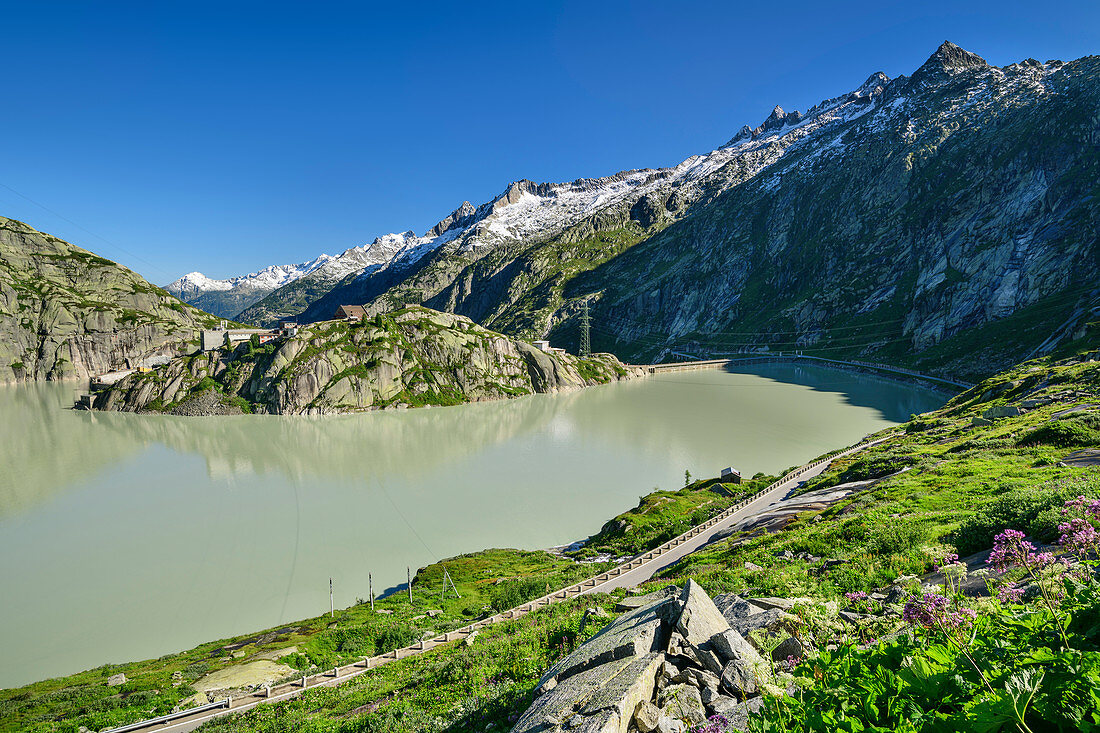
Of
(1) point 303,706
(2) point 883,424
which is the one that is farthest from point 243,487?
(2) point 883,424

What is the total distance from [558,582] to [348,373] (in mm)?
92155

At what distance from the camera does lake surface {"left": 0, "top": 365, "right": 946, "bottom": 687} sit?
29.8 meters

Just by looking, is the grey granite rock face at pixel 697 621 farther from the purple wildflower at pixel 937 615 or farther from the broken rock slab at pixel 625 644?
the purple wildflower at pixel 937 615

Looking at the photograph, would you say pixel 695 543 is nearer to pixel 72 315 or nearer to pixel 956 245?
pixel 956 245

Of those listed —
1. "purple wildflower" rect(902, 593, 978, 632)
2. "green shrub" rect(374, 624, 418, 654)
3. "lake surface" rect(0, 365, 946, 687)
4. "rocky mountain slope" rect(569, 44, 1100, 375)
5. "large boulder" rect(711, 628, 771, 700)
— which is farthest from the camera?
"rocky mountain slope" rect(569, 44, 1100, 375)

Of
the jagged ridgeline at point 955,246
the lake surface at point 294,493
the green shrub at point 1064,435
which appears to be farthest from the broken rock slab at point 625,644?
the jagged ridgeline at point 955,246

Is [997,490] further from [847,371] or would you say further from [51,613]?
[847,371]

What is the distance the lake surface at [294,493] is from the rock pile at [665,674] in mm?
28702

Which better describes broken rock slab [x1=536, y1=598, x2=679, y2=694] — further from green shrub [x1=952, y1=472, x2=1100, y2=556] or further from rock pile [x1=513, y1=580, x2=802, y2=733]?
green shrub [x1=952, y1=472, x2=1100, y2=556]

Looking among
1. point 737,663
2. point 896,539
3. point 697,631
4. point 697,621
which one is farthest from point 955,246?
point 737,663

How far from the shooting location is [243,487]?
5388cm

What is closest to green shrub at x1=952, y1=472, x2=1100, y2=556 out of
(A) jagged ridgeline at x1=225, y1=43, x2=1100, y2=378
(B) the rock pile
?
(B) the rock pile

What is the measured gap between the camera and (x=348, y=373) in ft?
343

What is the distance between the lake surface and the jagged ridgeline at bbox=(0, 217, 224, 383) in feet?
219
